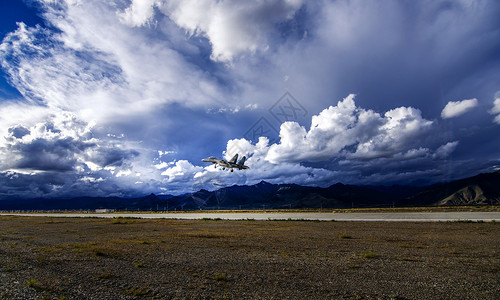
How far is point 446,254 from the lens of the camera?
16.6 meters

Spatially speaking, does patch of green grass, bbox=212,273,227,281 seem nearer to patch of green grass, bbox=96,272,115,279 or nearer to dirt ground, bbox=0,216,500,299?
dirt ground, bbox=0,216,500,299

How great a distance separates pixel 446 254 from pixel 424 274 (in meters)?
6.34

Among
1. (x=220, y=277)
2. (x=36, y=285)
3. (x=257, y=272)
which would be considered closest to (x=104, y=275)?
(x=36, y=285)

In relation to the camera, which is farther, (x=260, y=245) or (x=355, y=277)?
(x=260, y=245)

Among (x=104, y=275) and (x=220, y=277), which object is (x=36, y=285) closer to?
(x=104, y=275)

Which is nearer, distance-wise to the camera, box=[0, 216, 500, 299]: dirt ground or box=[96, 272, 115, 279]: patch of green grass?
box=[0, 216, 500, 299]: dirt ground

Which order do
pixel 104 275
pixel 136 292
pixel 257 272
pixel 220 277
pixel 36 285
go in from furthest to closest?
pixel 257 272
pixel 104 275
pixel 220 277
pixel 36 285
pixel 136 292

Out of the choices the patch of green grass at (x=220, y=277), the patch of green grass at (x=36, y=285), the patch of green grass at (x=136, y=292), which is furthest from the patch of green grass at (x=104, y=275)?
the patch of green grass at (x=220, y=277)

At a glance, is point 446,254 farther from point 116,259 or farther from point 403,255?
point 116,259

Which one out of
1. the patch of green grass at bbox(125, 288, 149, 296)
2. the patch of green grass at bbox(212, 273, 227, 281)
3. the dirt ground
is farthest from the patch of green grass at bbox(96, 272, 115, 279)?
the patch of green grass at bbox(212, 273, 227, 281)

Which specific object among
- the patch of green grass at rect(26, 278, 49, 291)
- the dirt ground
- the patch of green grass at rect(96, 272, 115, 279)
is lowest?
the dirt ground

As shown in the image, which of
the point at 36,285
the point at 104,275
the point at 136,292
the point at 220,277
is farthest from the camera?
the point at 104,275

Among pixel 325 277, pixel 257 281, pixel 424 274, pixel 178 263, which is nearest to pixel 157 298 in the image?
pixel 257 281

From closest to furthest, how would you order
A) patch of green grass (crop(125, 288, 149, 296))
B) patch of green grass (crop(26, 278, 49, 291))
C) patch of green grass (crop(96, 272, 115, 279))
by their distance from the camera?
patch of green grass (crop(125, 288, 149, 296)), patch of green grass (crop(26, 278, 49, 291)), patch of green grass (crop(96, 272, 115, 279))
